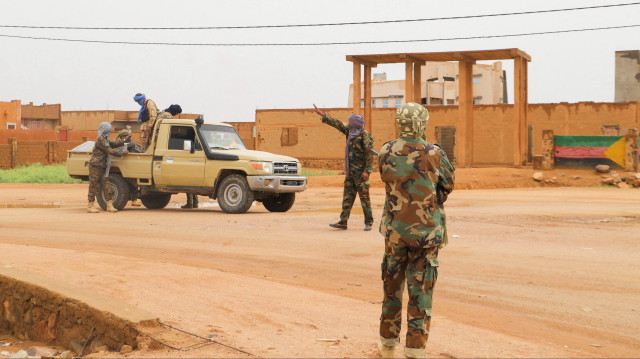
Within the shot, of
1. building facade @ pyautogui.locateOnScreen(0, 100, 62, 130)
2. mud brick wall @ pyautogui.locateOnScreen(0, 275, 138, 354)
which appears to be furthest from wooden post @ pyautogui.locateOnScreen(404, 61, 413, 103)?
building facade @ pyautogui.locateOnScreen(0, 100, 62, 130)

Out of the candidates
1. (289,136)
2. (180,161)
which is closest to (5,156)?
(289,136)

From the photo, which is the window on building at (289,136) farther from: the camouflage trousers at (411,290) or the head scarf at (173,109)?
the camouflage trousers at (411,290)

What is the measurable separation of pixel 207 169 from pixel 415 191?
12.4m

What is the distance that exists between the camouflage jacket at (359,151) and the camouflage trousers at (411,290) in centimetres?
716

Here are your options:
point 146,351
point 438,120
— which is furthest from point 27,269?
point 438,120

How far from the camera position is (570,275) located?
879cm

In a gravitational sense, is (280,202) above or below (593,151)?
below

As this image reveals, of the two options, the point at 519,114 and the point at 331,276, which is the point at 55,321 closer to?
the point at 331,276

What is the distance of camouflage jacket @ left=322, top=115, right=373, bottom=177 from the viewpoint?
12.1 metres

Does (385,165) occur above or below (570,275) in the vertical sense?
above

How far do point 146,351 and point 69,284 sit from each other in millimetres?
2106

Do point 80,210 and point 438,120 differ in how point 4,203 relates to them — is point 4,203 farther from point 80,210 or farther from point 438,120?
point 438,120

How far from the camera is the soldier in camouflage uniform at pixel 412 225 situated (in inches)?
190

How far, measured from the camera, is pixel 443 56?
116ft
